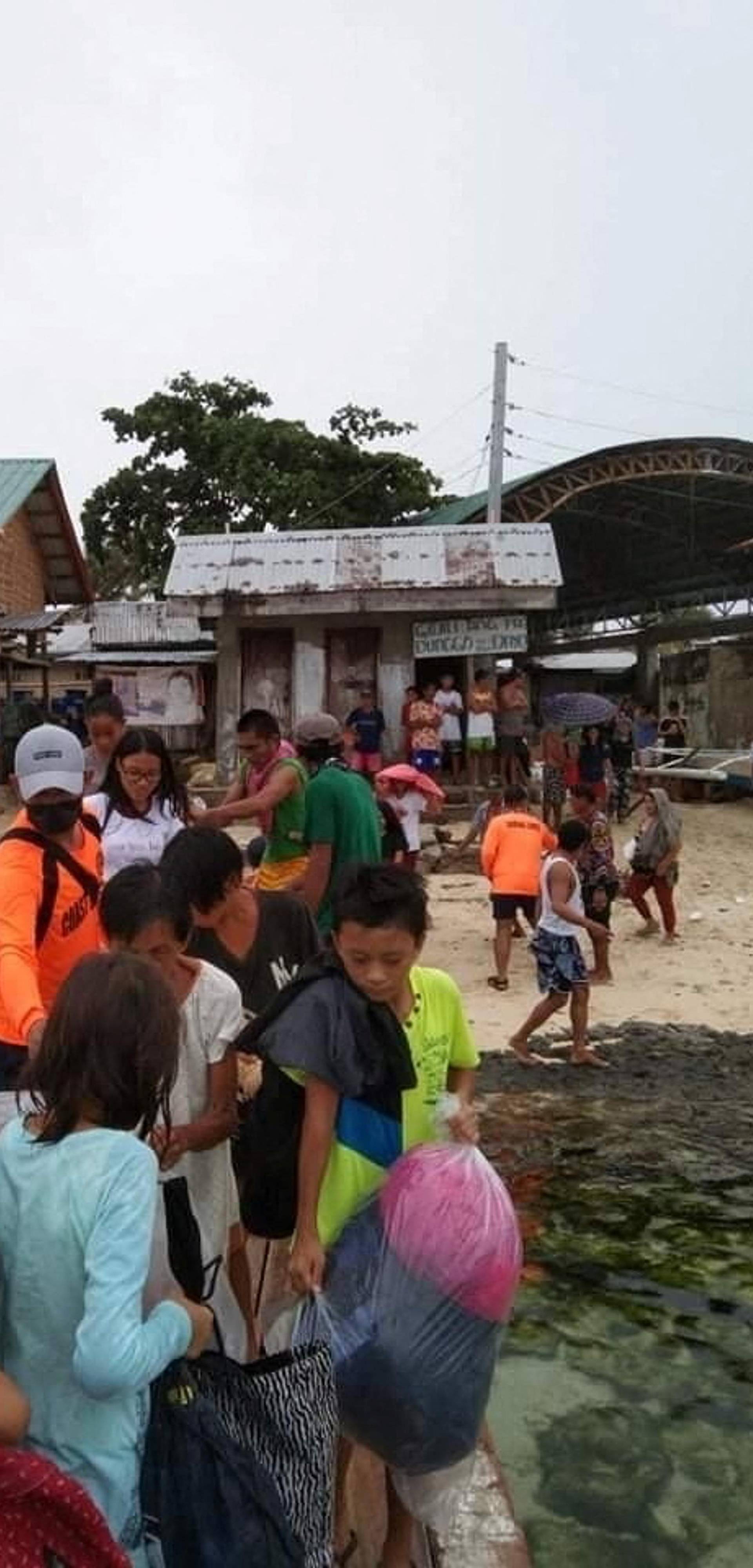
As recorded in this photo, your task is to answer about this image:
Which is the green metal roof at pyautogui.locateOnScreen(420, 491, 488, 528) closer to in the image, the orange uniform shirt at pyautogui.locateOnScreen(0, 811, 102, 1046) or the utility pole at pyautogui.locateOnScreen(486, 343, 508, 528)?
the utility pole at pyautogui.locateOnScreen(486, 343, 508, 528)

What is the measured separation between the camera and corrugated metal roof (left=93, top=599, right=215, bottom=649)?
23.2m

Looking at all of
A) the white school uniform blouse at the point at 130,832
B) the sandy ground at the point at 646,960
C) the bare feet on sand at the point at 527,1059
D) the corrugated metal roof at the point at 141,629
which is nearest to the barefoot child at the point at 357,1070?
the white school uniform blouse at the point at 130,832

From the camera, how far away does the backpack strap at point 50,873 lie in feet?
10.5

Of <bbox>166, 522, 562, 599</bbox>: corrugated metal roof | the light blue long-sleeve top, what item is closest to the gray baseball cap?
the light blue long-sleeve top

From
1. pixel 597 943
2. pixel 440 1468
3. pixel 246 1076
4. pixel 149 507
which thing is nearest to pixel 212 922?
pixel 246 1076

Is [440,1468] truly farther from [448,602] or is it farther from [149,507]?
[149,507]

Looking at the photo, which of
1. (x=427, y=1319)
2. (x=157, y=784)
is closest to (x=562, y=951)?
(x=157, y=784)

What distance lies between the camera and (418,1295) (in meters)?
2.41

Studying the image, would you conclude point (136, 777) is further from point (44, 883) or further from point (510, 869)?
point (510, 869)

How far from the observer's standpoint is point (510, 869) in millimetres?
9086

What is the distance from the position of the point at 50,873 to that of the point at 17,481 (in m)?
17.4

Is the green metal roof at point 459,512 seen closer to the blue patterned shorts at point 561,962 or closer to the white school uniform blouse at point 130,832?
the blue patterned shorts at point 561,962

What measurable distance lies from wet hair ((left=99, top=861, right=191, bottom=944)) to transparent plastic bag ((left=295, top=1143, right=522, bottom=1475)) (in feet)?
2.48

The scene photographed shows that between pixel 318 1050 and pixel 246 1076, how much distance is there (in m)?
0.57
